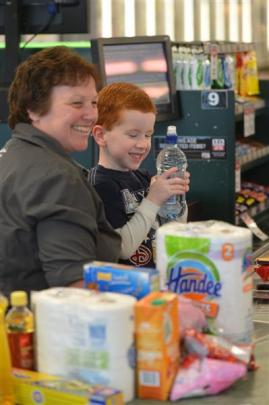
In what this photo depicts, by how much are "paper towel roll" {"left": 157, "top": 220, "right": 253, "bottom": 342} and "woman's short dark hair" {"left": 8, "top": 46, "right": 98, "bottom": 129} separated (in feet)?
1.92

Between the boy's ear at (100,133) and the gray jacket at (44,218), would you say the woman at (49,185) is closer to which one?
the gray jacket at (44,218)

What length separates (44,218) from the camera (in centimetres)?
256

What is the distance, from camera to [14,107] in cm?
282

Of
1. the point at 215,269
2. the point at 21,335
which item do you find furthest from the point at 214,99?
the point at 21,335

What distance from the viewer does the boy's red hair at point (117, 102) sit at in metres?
3.42

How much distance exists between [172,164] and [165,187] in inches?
59.5

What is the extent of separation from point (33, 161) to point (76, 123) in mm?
202

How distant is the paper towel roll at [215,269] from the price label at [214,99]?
2999 millimetres

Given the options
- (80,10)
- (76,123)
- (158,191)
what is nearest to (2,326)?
(76,123)

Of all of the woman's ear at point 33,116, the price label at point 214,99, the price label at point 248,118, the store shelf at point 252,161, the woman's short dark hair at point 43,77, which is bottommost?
the store shelf at point 252,161

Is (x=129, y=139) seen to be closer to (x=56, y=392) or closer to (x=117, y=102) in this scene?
(x=117, y=102)

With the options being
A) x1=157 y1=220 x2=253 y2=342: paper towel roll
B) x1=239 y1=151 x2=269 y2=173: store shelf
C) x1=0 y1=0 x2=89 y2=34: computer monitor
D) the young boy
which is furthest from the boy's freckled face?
x1=239 y1=151 x2=269 y2=173: store shelf

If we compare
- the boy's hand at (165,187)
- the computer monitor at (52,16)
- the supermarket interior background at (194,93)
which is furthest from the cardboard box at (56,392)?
the computer monitor at (52,16)

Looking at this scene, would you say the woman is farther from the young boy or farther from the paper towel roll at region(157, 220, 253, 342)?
the young boy
